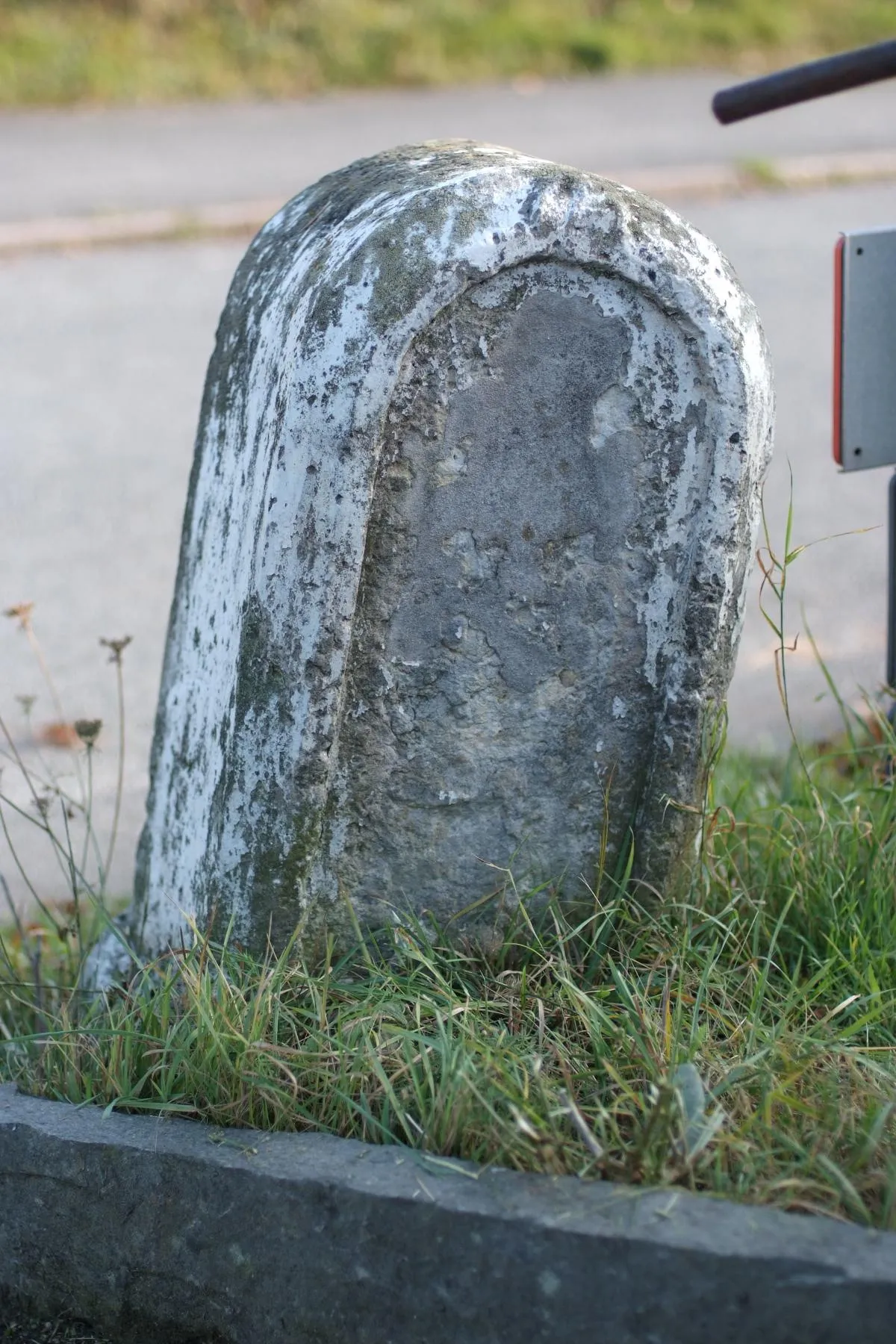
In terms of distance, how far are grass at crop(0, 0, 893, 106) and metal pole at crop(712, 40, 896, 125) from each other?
8.62 meters

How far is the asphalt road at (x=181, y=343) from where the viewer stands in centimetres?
412

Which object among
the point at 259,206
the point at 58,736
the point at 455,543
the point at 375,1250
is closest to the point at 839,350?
the point at 455,543

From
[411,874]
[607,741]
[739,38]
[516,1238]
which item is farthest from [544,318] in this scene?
[739,38]

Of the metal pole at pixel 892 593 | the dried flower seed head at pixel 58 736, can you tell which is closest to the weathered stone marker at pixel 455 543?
the metal pole at pixel 892 593

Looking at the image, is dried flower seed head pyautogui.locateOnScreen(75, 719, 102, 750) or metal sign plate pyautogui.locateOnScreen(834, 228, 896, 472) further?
metal sign plate pyautogui.locateOnScreen(834, 228, 896, 472)

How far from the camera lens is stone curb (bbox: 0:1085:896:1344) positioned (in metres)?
1.51

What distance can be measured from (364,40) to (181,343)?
19.1 ft

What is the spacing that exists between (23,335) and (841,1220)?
5.71 metres

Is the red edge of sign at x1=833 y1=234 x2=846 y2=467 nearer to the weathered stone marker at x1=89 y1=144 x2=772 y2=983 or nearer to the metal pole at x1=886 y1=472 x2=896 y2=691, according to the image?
the metal pole at x1=886 y1=472 x2=896 y2=691

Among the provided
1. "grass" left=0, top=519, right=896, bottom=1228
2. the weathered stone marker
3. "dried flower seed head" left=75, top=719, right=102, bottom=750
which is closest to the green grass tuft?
"grass" left=0, top=519, right=896, bottom=1228

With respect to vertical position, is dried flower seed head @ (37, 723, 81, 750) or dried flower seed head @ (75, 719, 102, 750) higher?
dried flower seed head @ (75, 719, 102, 750)

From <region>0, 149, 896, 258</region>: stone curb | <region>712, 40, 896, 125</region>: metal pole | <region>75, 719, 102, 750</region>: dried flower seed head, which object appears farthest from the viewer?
<region>0, 149, 896, 258</region>: stone curb

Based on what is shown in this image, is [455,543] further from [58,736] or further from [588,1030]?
[58,736]

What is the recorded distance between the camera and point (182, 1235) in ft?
5.79
